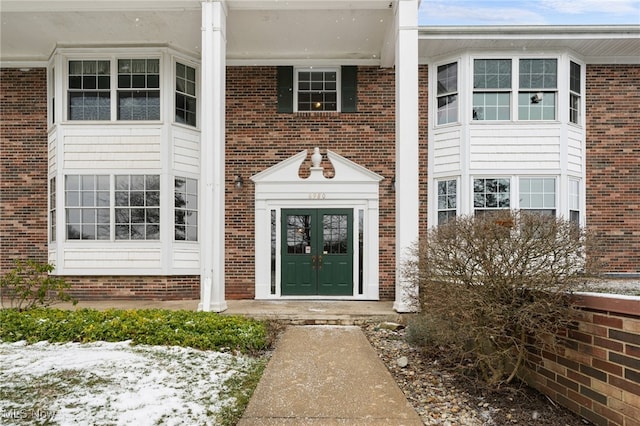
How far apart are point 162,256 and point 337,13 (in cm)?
583

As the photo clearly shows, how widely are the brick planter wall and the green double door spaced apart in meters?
4.91

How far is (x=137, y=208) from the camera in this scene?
26.6 ft

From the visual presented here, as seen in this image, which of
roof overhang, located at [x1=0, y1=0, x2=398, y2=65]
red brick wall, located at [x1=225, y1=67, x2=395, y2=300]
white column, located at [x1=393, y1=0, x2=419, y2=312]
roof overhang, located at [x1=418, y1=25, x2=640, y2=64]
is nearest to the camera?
white column, located at [x1=393, y1=0, x2=419, y2=312]

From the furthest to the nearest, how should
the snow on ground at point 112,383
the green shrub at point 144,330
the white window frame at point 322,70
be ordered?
the white window frame at point 322,70
the green shrub at point 144,330
the snow on ground at point 112,383

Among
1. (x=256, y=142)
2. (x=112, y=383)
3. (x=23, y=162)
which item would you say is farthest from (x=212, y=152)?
(x=23, y=162)

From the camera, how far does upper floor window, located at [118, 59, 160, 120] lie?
8203 millimetres

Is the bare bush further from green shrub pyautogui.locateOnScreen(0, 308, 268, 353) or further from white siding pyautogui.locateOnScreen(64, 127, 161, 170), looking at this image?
white siding pyautogui.locateOnScreen(64, 127, 161, 170)

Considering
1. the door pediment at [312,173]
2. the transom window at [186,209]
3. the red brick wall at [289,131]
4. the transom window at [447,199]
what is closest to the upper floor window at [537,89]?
the transom window at [447,199]

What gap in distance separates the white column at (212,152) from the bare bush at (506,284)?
383 cm

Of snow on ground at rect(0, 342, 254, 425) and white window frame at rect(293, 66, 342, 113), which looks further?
white window frame at rect(293, 66, 342, 113)

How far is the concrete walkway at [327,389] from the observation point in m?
3.10

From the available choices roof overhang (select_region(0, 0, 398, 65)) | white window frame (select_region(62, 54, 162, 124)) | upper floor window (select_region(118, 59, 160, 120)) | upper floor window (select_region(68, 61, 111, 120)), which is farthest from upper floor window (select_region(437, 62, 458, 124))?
upper floor window (select_region(68, 61, 111, 120))

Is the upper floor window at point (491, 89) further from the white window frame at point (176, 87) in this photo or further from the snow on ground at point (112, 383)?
the snow on ground at point (112, 383)

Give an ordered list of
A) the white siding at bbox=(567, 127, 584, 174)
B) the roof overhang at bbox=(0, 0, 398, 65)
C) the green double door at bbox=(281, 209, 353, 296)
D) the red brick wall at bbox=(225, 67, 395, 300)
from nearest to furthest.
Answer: the roof overhang at bbox=(0, 0, 398, 65) < the white siding at bbox=(567, 127, 584, 174) < the green double door at bbox=(281, 209, 353, 296) < the red brick wall at bbox=(225, 67, 395, 300)
